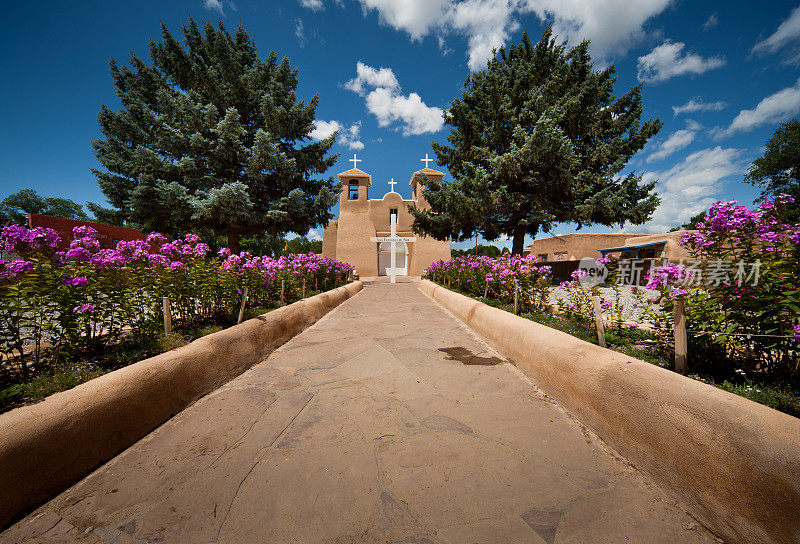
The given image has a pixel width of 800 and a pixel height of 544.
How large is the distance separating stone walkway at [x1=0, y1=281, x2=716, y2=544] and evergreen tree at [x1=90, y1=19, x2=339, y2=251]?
11.0 metres

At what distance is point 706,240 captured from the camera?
2404 mm

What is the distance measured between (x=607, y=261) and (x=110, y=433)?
4999 mm

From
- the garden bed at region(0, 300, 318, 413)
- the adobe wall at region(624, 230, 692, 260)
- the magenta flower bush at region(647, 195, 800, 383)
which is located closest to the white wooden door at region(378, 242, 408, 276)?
the adobe wall at region(624, 230, 692, 260)

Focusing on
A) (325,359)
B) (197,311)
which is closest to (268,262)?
(197,311)

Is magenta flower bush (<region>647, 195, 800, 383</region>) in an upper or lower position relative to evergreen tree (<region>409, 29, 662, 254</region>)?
lower

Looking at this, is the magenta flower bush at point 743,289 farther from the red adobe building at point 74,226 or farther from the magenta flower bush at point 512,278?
the red adobe building at point 74,226

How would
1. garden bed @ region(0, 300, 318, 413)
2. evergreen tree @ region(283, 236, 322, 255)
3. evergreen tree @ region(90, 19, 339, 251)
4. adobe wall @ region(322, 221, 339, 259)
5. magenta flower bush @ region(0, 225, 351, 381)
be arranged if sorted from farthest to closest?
evergreen tree @ region(283, 236, 322, 255), adobe wall @ region(322, 221, 339, 259), evergreen tree @ region(90, 19, 339, 251), magenta flower bush @ region(0, 225, 351, 381), garden bed @ region(0, 300, 318, 413)

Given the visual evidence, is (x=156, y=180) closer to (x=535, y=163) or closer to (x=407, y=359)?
(x=407, y=359)

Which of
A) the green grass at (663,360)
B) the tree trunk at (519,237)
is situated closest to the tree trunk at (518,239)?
the tree trunk at (519,237)

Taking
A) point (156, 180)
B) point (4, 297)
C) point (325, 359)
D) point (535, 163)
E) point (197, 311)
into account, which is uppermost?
point (535, 163)

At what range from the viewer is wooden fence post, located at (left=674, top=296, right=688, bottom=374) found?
204 centimetres

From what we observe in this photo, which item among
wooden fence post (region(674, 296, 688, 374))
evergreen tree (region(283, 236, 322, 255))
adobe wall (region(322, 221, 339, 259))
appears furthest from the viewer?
evergreen tree (region(283, 236, 322, 255))

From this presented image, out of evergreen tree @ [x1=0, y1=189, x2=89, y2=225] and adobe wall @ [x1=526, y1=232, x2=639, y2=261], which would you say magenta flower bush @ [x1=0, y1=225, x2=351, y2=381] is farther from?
evergreen tree @ [x1=0, y1=189, x2=89, y2=225]

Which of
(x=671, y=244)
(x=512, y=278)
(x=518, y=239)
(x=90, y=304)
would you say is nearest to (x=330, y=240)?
(x=518, y=239)
